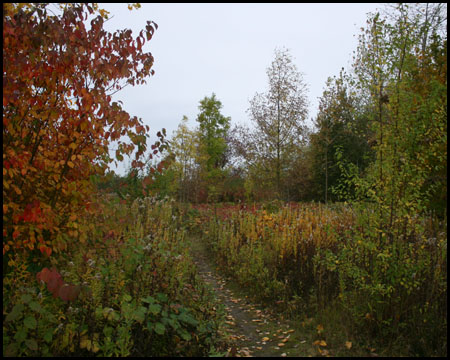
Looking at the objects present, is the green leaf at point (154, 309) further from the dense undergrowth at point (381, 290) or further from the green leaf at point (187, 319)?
the dense undergrowth at point (381, 290)

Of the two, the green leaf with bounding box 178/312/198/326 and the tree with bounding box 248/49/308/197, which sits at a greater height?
the tree with bounding box 248/49/308/197

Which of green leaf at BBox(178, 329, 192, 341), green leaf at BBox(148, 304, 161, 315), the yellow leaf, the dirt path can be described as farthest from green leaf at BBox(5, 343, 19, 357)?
the yellow leaf

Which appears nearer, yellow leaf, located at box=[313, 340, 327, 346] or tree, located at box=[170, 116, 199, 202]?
yellow leaf, located at box=[313, 340, 327, 346]

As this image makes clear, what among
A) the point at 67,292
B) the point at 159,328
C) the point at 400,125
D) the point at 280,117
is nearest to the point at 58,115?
the point at 67,292

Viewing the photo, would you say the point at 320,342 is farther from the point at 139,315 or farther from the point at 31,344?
the point at 31,344

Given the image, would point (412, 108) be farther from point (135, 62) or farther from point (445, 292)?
point (135, 62)

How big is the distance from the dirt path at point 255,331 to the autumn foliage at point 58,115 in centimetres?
216

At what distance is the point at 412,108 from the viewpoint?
131 inches

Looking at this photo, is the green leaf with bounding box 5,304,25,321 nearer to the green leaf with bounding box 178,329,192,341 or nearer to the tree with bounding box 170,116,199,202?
the green leaf with bounding box 178,329,192,341

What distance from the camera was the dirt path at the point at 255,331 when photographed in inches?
139

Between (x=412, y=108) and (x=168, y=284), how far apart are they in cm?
309

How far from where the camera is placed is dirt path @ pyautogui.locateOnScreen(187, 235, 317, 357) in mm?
3529

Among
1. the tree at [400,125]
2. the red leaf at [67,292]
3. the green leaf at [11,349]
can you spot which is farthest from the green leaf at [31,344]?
the tree at [400,125]

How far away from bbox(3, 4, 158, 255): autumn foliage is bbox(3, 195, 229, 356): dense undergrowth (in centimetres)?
35
